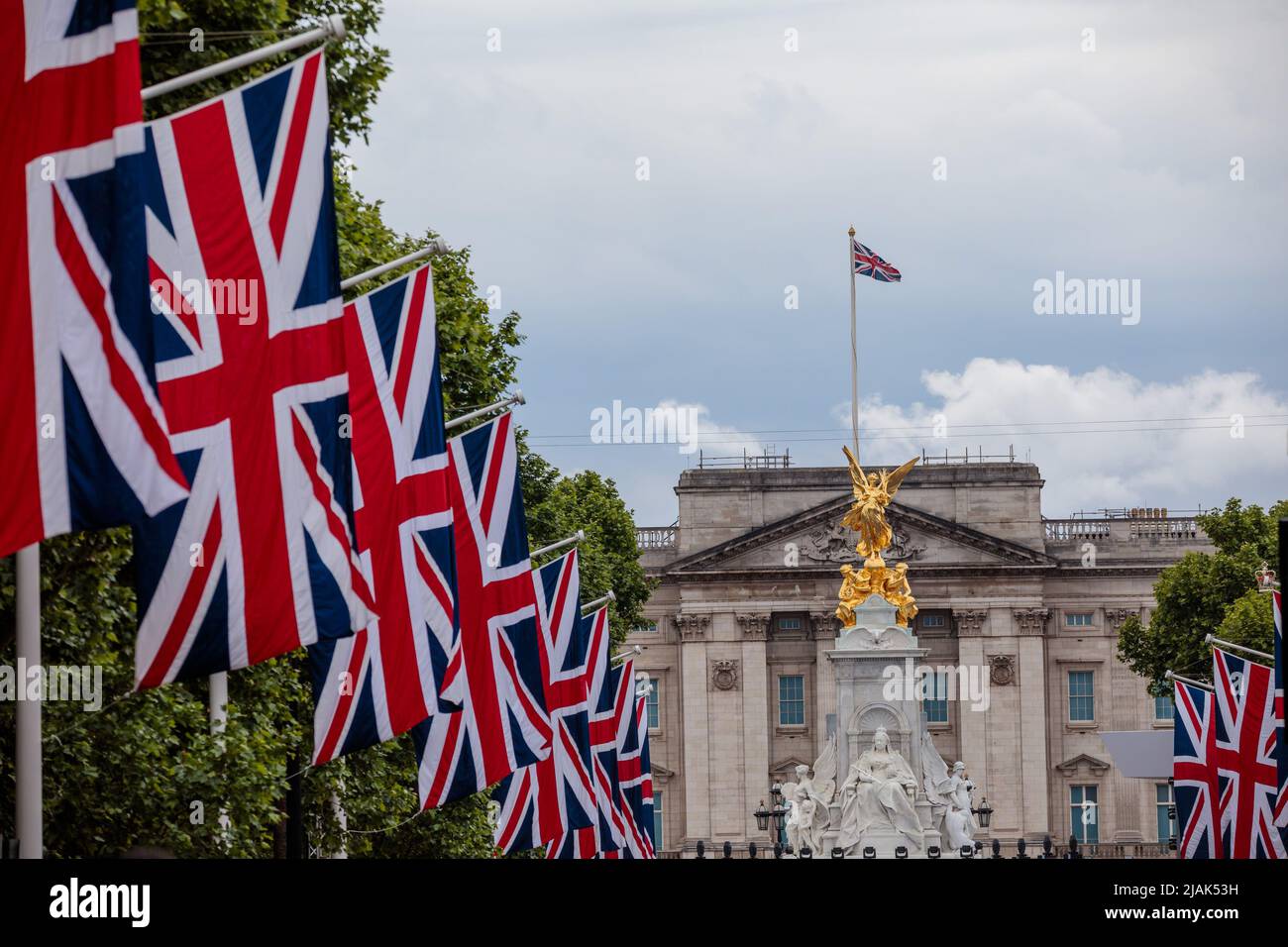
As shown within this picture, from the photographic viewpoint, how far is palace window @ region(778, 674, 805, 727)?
12356cm

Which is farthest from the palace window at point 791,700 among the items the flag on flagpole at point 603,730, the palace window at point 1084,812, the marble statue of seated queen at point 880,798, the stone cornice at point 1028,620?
the flag on flagpole at point 603,730

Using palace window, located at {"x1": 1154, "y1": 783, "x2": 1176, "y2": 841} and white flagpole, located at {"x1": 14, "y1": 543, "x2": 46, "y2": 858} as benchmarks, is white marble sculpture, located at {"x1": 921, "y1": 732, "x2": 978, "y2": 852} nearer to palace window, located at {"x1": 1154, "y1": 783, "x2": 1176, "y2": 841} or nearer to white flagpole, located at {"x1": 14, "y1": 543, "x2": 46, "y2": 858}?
palace window, located at {"x1": 1154, "y1": 783, "x2": 1176, "y2": 841}

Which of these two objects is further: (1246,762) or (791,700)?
(791,700)

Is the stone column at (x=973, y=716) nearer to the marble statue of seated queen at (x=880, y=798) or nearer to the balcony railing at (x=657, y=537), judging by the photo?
the balcony railing at (x=657, y=537)

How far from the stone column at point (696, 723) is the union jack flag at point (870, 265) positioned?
40.2 m

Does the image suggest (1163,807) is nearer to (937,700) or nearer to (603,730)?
(937,700)

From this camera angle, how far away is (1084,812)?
12175 cm

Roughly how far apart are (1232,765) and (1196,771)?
2.41 m

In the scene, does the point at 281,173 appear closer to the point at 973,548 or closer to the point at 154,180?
the point at 154,180

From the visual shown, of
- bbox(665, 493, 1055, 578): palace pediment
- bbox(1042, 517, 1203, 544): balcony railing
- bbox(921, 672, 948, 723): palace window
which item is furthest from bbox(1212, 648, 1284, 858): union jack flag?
bbox(1042, 517, 1203, 544): balcony railing

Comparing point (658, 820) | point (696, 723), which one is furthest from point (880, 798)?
point (658, 820)

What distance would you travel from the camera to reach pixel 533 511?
63.8 meters

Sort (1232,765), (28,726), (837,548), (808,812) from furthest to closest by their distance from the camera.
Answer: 1. (837,548)
2. (808,812)
3. (1232,765)
4. (28,726)
